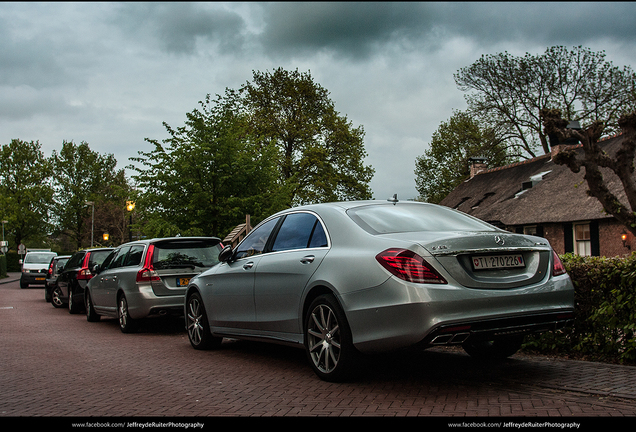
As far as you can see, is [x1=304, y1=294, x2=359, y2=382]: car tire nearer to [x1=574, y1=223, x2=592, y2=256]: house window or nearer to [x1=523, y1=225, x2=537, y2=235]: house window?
[x1=574, y1=223, x2=592, y2=256]: house window

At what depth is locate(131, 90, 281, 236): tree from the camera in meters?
19.9

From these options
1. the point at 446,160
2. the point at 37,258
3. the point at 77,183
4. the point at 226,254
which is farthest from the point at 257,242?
the point at 77,183

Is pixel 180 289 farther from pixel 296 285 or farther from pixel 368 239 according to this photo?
pixel 368 239

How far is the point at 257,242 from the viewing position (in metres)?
7.30

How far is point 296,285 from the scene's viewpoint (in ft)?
20.0

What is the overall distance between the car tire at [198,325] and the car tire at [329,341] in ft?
8.55

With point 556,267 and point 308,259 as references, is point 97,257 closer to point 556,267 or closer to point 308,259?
point 308,259

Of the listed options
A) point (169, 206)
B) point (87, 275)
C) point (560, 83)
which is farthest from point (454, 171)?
point (87, 275)

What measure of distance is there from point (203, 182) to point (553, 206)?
18.9m

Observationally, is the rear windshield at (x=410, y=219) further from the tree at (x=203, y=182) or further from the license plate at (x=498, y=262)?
the tree at (x=203, y=182)

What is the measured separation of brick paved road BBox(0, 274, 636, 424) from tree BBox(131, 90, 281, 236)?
11.6 meters

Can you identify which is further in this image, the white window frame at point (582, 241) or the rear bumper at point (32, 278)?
the rear bumper at point (32, 278)

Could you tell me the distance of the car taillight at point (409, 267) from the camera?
4.91 m

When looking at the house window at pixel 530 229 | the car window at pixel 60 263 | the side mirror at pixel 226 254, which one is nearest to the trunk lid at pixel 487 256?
the side mirror at pixel 226 254
